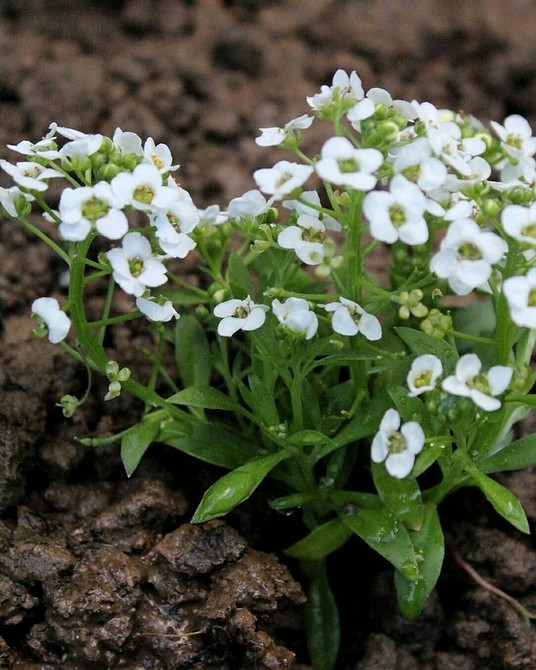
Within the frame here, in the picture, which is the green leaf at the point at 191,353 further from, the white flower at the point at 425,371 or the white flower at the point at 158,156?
the white flower at the point at 425,371

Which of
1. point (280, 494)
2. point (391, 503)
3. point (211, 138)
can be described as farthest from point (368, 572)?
point (211, 138)

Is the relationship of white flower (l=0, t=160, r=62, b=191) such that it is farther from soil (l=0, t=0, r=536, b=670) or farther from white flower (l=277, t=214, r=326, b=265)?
soil (l=0, t=0, r=536, b=670)

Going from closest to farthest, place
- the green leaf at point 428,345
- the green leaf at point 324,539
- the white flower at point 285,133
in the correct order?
the white flower at point 285,133, the green leaf at point 428,345, the green leaf at point 324,539

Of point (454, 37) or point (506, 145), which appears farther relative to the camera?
point (454, 37)

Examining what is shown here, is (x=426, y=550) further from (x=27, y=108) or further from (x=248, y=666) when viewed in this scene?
(x=27, y=108)

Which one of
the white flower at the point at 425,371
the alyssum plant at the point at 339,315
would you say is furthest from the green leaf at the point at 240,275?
the white flower at the point at 425,371

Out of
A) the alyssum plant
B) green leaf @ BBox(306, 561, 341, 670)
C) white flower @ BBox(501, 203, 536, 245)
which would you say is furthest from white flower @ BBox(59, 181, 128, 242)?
green leaf @ BBox(306, 561, 341, 670)

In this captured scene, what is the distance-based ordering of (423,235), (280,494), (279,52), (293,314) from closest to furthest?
(423,235) → (293,314) → (280,494) → (279,52)
